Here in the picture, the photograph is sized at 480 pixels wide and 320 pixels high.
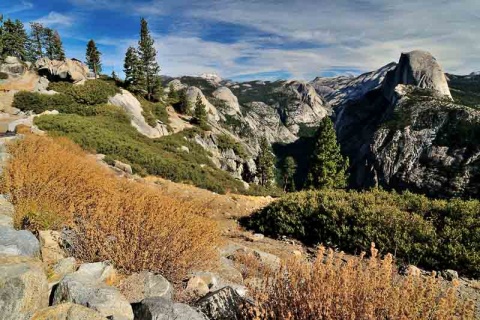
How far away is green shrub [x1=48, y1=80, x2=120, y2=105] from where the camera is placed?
37.1 metres

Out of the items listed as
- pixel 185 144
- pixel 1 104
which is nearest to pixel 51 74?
pixel 1 104

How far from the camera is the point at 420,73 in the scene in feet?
453

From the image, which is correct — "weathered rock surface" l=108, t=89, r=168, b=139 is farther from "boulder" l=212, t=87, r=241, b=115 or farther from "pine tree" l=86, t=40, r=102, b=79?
"boulder" l=212, t=87, r=241, b=115

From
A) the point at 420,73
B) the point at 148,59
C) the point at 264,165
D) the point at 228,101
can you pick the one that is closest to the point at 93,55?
the point at 148,59

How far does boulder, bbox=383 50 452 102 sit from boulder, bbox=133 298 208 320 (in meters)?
147

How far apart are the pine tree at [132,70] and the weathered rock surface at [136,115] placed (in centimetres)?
848

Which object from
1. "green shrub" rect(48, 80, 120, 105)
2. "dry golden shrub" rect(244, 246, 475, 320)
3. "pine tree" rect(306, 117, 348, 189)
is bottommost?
"pine tree" rect(306, 117, 348, 189)

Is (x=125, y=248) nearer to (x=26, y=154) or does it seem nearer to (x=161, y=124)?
(x=26, y=154)

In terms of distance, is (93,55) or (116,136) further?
(93,55)

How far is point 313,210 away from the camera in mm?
11672

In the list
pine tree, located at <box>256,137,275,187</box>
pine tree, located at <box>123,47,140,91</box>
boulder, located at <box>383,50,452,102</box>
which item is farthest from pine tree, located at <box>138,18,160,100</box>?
boulder, located at <box>383,50,452,102</box>

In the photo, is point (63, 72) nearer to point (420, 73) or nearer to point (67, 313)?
point (67, 313)

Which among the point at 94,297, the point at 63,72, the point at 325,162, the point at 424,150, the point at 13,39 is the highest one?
the point at 13,39

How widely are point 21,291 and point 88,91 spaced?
40332mm
